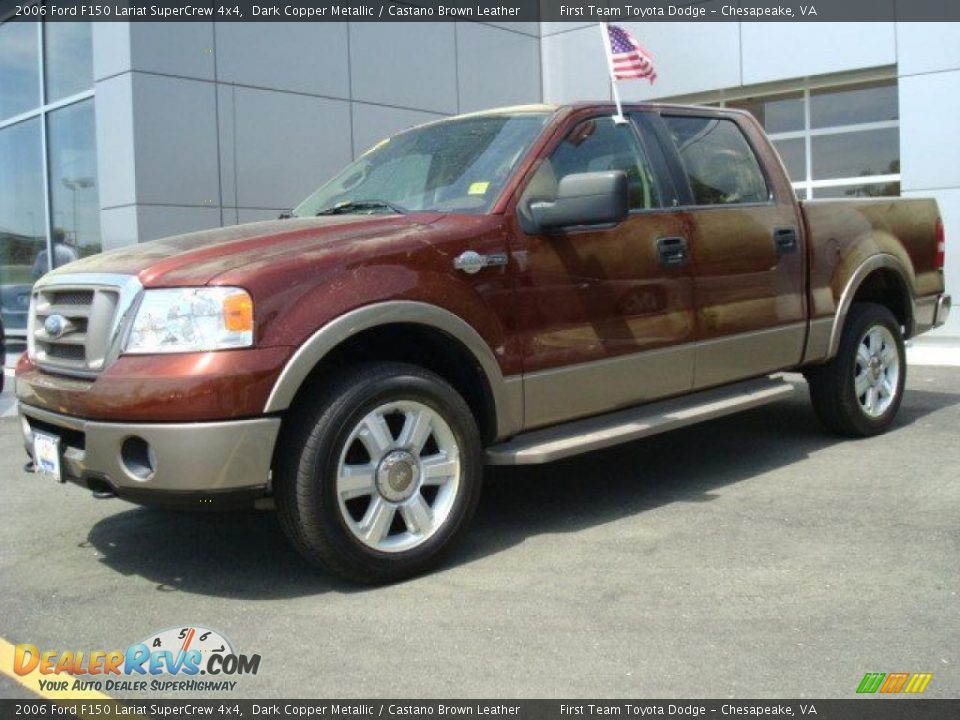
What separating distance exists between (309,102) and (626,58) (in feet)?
23.9

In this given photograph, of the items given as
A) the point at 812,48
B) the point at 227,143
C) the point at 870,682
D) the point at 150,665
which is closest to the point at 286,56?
the point at 227,143

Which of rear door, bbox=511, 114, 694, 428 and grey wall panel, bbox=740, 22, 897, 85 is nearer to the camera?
rear door, bbox=511, 114, 694, 428

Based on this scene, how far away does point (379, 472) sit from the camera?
13.5 ft

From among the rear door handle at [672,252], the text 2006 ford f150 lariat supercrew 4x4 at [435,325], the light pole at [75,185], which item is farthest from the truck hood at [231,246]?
the light pole at [75,185]

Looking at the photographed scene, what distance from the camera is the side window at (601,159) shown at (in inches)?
192

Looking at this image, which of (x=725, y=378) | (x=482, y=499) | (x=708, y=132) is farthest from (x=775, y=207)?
(x=482, y=499)

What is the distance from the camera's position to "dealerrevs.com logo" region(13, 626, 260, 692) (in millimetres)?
3344

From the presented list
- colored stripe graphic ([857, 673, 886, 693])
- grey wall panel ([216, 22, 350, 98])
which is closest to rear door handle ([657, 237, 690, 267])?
colored stripe graphic ([857, 673, 886, 693])

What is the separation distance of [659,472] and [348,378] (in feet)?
8.34

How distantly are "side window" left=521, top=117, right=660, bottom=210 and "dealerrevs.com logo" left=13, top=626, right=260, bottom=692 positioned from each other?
95.7 inches

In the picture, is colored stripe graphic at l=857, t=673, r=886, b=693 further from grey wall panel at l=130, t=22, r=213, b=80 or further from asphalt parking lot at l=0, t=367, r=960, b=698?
grey wall panel at l=130, t=22, r=213, b=80

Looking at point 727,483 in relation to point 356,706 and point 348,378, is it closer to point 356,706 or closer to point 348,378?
point 348,378

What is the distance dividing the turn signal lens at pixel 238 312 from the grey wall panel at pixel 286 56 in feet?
29.7

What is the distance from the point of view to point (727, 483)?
5727 millimetres
